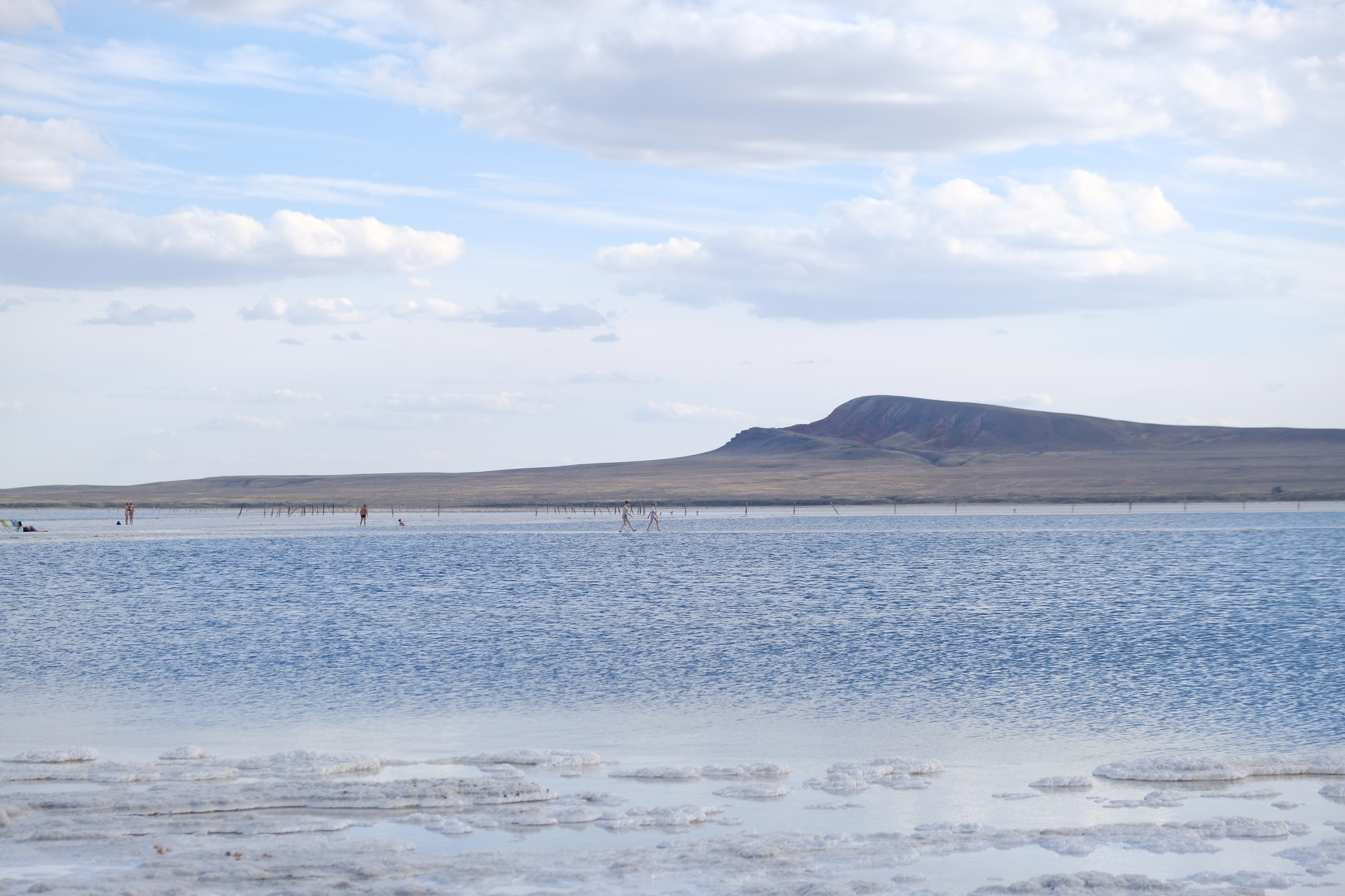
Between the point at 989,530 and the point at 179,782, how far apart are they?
90.9 metres

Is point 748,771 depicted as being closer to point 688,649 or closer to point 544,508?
point 688,649

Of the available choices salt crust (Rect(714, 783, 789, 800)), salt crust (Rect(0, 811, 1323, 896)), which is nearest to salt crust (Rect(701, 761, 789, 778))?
salt crust (Rect(714, 783, 789, 800))

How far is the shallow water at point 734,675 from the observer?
15961 mm

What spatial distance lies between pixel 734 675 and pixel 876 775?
10.3 meters

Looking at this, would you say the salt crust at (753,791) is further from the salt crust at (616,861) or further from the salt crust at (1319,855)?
the salt crust at (1319,855)

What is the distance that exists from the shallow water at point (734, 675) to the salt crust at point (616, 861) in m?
0.42

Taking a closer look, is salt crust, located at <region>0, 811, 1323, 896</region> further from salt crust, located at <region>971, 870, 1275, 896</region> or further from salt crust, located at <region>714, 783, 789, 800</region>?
salt crust, located at <region>714, 783, 789, 800</region>

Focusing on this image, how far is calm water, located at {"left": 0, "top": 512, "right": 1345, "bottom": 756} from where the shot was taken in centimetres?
2148

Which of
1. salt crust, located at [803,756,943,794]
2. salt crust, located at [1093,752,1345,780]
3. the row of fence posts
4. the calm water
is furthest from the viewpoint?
the row of fence posts

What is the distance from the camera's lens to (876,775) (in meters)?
17.2

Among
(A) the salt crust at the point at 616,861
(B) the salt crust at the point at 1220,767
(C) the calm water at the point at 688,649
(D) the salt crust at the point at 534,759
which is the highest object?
(A) the salt crust at the point at 616,861

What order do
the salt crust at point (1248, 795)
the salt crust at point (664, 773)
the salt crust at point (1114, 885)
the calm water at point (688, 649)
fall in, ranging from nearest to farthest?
the salt crust at point (1114, 885) < the salt crust at point (1248, 795) < the salt crust at point (664, 773) < the calm water at point (688, 649)

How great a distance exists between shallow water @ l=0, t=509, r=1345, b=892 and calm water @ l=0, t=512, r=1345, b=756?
0.44ft

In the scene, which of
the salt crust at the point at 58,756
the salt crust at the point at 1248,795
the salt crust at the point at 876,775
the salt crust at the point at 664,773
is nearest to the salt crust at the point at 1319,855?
the salt crust at the point at 1248,795
